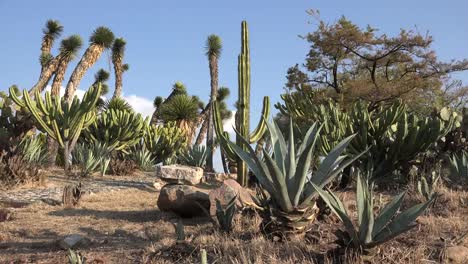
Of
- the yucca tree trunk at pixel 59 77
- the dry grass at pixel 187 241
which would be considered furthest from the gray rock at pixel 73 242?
the yucca tree trunk at pixel 59 77

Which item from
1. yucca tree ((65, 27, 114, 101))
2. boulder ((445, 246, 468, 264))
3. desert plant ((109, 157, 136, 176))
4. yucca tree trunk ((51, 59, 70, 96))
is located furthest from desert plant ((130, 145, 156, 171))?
boulder ((445, 246, 468, 264))

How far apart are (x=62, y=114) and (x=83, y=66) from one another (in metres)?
7.11

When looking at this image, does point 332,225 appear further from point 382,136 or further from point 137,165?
point 137,165

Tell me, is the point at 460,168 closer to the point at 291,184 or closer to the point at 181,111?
the point at 291,184

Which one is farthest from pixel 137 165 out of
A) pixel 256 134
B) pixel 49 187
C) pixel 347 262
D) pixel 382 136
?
pixel 347 262

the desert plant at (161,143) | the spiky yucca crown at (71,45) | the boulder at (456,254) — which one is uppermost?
the spiky yucca crown at (71,45)

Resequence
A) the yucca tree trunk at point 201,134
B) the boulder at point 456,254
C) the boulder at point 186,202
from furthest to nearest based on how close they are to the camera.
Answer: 1. the yucca tree trunk at point 201,134
2. the boulder at point 186,202
3. the boulder at point 456,254

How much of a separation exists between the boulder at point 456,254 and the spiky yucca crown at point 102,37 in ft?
67.2

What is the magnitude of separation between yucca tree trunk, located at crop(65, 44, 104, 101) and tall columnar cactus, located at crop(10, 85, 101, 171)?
4.97 m

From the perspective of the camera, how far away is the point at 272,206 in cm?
505

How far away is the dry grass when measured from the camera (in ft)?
14.0

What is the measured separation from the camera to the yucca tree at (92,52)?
20469 millimetres

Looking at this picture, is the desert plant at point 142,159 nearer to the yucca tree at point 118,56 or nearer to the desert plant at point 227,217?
the yucca tree at point 118,56

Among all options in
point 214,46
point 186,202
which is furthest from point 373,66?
point 186,202
